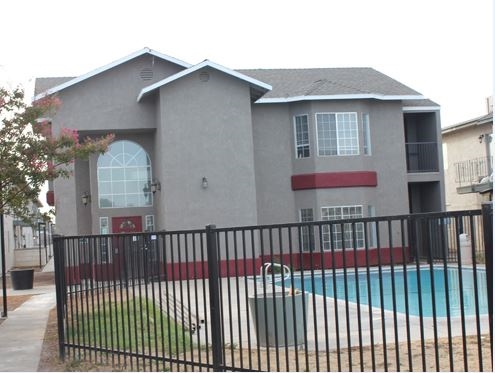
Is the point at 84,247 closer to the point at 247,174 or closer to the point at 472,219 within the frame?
the point at 472,219

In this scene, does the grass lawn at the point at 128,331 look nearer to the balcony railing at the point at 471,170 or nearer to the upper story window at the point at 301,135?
the upper story window at the point at 301,135

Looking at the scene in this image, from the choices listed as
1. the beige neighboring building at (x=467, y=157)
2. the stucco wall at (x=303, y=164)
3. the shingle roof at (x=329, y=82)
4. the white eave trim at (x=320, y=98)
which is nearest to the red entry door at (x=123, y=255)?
the stucco wall at (x=303, y=164)

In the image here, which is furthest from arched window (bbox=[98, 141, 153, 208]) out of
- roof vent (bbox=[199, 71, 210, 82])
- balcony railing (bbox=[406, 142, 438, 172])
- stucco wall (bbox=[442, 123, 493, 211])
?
stucco wall (bbox=[442, 123, 493, 211])

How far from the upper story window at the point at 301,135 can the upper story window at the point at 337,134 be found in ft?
1.67

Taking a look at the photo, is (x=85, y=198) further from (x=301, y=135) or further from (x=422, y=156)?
(x=422, y=156)

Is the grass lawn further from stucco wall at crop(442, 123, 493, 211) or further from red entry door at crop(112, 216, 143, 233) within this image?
stucco wall at crop(442, 123, 493, 211)

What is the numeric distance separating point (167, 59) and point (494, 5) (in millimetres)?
20898

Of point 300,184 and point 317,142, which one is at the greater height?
point 317,142

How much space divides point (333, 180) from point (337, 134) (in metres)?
1.86

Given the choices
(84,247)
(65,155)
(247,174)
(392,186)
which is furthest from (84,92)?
(84,247)

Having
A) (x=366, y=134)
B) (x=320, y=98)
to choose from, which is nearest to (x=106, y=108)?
(x=320, y=98)

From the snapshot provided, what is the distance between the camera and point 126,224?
2600 centimetres

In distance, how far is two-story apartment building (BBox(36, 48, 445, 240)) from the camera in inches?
944

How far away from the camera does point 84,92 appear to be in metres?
24.3
